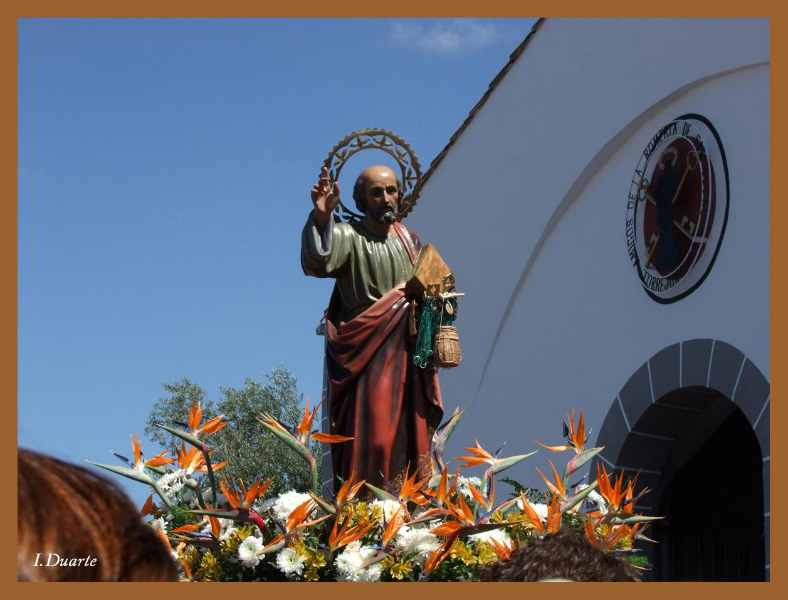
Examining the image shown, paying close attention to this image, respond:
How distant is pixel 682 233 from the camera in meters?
7.93

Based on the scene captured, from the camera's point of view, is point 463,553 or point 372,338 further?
point 372,338

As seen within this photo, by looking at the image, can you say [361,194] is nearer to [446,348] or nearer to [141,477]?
[446,348]

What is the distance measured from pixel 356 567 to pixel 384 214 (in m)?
1.98

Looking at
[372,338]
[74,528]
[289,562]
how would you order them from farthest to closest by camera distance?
[372,338]
[289,562]
[74,528]

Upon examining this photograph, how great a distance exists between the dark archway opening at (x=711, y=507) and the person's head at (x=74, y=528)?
24.2 feet

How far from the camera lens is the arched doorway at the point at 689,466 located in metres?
8.20

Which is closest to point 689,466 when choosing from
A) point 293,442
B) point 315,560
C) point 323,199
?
point 323,199

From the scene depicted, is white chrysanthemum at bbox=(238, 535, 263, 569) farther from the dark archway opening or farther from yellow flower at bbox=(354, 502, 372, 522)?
the dark archway opening

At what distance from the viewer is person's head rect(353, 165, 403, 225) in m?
5.19

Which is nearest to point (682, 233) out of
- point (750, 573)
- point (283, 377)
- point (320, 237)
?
point (750, 573)

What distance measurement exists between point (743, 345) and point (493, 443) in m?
3.56

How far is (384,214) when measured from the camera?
17.1 ft

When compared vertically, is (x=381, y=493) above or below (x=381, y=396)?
below

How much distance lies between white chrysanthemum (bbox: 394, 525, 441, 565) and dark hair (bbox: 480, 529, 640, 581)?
0.76 metres
